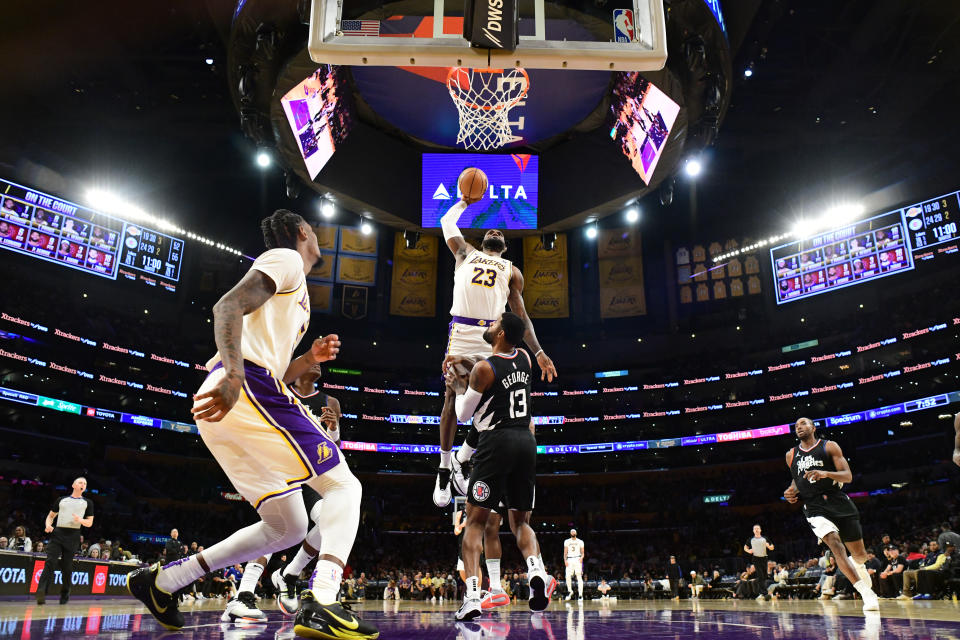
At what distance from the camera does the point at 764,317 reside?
32625mm

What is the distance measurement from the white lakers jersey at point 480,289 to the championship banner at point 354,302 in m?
24.0

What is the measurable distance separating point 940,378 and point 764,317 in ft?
25.4

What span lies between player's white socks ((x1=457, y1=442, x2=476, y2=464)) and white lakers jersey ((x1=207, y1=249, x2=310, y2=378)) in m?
2.91

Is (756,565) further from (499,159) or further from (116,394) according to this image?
(116,394)

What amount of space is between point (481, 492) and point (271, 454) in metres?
2.17

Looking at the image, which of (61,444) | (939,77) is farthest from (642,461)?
(61,444)

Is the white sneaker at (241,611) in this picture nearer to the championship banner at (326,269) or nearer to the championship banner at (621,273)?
the championship banner at (326,269)

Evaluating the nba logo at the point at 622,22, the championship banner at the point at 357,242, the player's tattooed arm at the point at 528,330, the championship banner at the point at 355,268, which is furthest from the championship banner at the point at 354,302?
the player's tattooed arm at the point at 528,330

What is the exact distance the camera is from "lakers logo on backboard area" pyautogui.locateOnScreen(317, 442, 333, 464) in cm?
322

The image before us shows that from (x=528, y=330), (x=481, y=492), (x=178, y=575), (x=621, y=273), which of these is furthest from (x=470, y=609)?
(x=621, y=273)

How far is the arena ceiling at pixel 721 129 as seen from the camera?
1678cm

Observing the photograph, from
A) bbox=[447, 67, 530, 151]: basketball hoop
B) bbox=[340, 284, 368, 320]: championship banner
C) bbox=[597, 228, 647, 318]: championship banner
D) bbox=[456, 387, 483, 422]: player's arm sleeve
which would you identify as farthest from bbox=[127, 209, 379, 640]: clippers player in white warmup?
bbox=[597, 228, 647, 318]: championship banner

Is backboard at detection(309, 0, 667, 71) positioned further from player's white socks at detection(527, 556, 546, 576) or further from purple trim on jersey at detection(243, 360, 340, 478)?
player's white socks at detection(527, 556, 546, 576)

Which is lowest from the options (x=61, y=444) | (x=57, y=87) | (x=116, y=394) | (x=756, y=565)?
(x=756, y=565)
